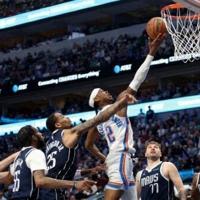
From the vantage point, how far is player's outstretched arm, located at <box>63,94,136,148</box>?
192 inches

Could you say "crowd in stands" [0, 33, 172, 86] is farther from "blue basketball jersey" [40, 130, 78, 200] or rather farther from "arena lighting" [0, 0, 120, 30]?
"blue basketball jersey" [40, 130, 78, 200]

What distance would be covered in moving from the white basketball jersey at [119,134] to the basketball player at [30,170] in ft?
3.49

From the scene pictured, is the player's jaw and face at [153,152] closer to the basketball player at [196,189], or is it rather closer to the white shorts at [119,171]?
the white shorts at [119,171]

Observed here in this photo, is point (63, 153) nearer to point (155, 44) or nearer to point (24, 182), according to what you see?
point (24, 182)

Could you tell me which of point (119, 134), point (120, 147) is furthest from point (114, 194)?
point (119, 134)

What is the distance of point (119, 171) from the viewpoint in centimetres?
568

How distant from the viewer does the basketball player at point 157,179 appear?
581 cm

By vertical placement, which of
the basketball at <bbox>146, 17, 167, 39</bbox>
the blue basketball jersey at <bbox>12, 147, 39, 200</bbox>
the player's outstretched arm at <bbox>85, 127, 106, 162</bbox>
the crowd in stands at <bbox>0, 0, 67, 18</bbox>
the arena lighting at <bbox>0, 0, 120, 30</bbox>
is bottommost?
the blue basketball jersey at <bbox>12, 147, 39, 200</bbox>

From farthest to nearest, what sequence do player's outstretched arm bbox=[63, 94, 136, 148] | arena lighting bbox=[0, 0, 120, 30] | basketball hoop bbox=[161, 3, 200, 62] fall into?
1. arena lighting bbox=[0, 0, 120, 30]
2. basketball hoop bbox=[161, 3, 200, 62]
3. player's outstretched arm bbox=[63, 94, 136, 148]

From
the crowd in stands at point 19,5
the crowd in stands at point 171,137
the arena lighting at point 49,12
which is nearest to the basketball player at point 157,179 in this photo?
the crowd in stands at point 171,137

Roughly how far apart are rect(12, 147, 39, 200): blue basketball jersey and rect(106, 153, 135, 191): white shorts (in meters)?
1.12

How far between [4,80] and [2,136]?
118 inches

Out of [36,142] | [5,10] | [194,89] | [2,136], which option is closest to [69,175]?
[36,142]

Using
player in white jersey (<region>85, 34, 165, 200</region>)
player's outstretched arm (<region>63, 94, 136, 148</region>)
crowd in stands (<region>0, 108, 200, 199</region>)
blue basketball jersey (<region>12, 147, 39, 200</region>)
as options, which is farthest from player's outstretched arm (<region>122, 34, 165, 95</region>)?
crowd in stands (<region>0, 108, 200, 199</region>)
